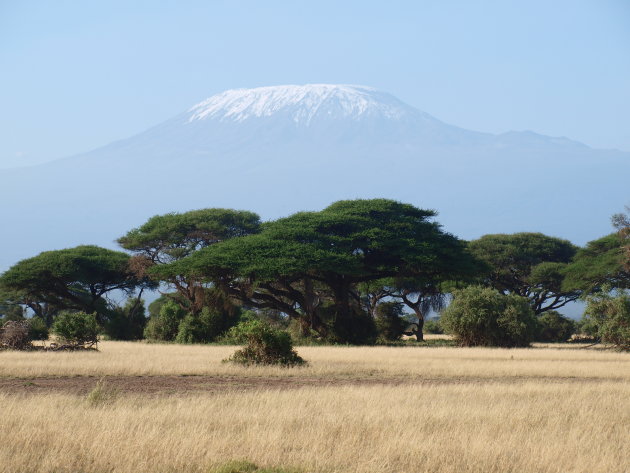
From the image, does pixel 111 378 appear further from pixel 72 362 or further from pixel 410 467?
pixel 410 467

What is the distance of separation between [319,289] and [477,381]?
42634mm

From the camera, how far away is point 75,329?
1540 inches

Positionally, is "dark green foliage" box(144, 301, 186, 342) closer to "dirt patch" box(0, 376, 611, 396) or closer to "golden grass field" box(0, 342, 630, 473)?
"dirt patch" box(0, 376, 611, 396)

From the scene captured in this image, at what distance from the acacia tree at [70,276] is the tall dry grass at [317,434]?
49.9 m

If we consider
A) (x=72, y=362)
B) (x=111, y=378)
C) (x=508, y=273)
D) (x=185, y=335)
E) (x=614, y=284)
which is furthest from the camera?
(x=508, y=273)

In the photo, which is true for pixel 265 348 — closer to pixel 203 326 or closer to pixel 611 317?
pixel 611 317

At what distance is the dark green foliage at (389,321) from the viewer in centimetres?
6266

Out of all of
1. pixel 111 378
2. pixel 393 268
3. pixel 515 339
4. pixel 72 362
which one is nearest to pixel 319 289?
pixel 393 268

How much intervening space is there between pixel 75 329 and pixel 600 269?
1670 inches

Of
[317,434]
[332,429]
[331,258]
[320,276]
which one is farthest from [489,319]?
[317,434]

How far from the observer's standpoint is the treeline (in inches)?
2037

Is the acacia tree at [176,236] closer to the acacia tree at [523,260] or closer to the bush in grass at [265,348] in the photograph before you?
the acacia tree at [523,260]

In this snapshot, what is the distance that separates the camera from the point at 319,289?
68.4m

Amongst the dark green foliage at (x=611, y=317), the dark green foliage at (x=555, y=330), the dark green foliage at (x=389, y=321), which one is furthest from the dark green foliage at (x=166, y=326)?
the dark green foliage at (x=555, y=330)
